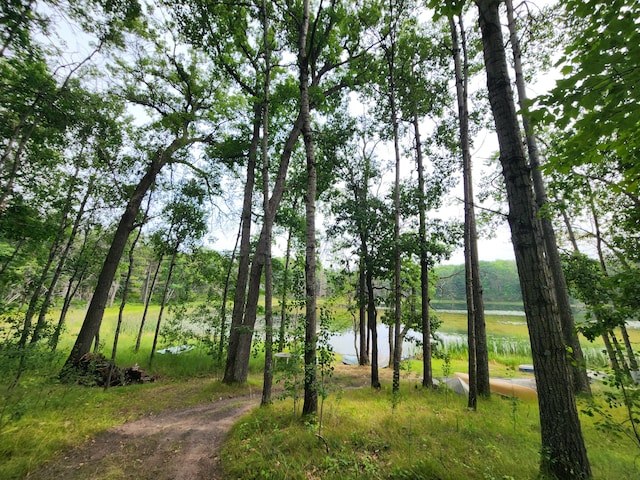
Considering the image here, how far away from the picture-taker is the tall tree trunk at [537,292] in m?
2.50

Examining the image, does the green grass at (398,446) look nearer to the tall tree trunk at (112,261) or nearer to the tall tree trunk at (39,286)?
the tall tree trunk at (39,286)

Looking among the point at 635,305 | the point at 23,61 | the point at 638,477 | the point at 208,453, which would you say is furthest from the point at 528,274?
the point at 23,61

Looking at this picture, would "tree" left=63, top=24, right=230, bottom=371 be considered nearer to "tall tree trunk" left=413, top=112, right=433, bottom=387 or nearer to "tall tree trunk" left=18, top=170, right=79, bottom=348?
"tall tree trunk" left=18, top=170, right=79, bottom=348

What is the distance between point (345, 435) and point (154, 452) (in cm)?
337

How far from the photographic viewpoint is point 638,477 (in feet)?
9.39

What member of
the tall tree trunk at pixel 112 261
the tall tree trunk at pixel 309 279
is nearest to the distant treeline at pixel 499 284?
the tall tree trunk at pixel 112 261

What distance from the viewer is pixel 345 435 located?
14.0ft

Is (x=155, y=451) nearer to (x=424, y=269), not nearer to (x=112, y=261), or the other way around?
(x=112, y=261)

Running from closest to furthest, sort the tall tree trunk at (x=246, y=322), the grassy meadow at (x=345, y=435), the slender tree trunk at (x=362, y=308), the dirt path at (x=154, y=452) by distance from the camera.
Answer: the grassy meadow at (x=345, y=435) → the dirt path at (x=154, y=452) → the tall tree trunk at (x=246, y=322) → the slender tree trunk at (x=362, y=308)

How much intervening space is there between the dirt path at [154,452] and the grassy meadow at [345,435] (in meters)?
0.27

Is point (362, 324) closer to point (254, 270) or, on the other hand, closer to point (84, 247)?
point (254, 270)

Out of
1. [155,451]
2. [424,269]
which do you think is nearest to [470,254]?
[424,269]

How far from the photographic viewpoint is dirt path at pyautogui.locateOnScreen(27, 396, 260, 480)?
12.1ft

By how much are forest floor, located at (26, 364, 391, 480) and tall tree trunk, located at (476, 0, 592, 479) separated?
4259 millimetres
